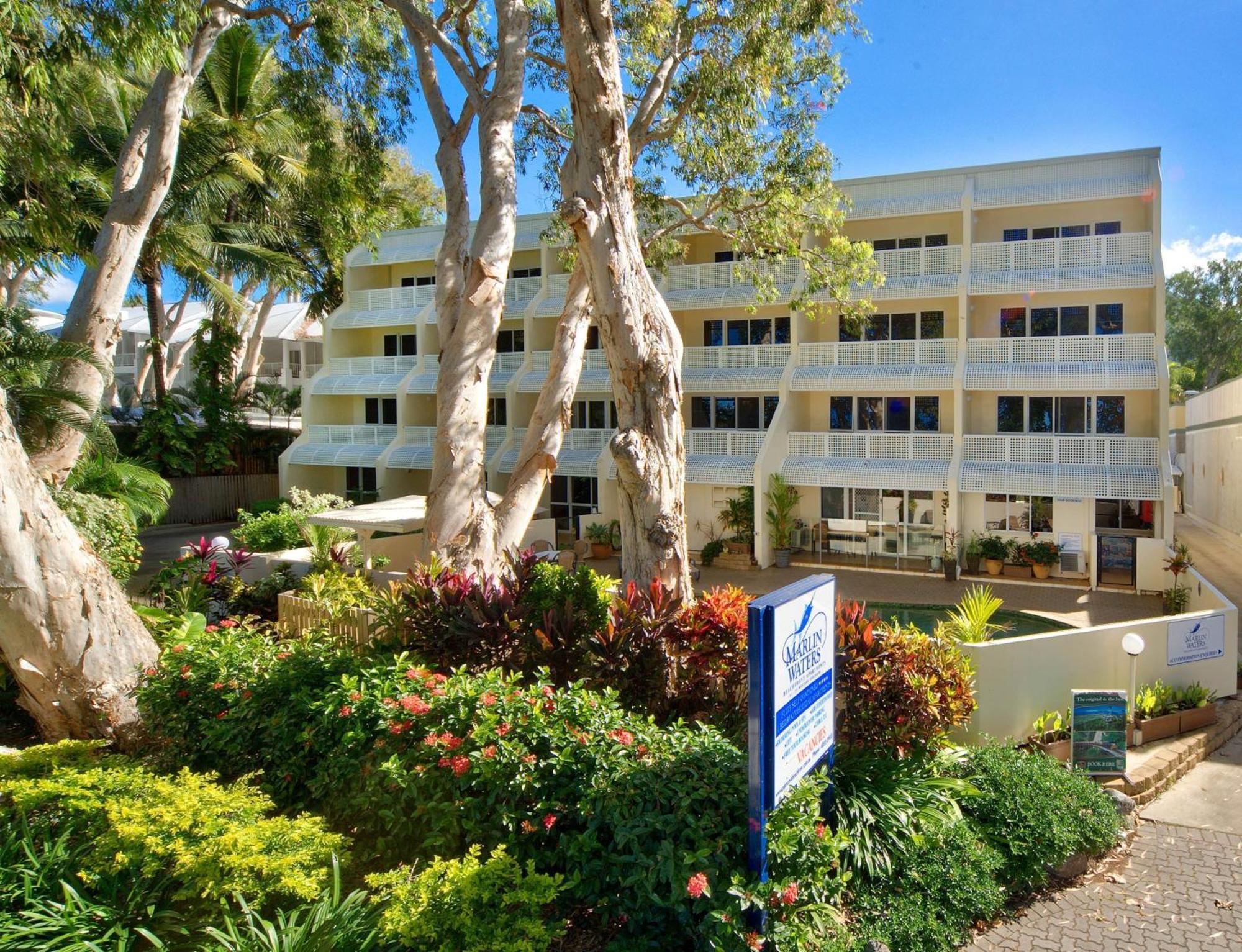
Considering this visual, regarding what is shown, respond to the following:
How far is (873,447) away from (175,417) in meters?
22.5

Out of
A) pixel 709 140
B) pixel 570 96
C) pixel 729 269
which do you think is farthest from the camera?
pixel 729 269

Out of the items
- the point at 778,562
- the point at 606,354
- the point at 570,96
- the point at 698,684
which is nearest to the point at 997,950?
the point at 698,684

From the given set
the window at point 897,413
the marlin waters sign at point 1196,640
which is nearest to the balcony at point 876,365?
the window at point 897,413

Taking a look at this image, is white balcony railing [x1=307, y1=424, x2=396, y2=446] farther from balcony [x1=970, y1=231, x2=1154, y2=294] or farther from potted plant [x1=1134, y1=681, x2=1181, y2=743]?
potted plant [x1=1134, y1=681, x2=1181, y2=743]

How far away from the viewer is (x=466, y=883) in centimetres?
474

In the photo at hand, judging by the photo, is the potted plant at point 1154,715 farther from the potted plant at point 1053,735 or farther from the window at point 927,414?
the window at point 927,414

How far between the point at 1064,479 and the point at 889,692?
14.4 m

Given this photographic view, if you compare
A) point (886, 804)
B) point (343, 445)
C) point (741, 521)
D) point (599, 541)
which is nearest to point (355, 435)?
point (343, 445)

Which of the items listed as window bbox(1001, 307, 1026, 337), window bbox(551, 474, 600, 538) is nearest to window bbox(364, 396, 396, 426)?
window bbox(551, 474, 600, 538)

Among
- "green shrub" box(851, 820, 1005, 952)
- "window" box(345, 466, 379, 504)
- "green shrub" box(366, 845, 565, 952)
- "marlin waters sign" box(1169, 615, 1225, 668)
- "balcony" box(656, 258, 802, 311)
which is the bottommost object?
"green shrub" box(851, 820, 1005, 952)

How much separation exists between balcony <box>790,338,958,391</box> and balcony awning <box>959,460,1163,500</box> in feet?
7.84

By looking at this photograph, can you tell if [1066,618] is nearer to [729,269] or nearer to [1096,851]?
[1096,851]

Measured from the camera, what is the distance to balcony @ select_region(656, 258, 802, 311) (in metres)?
22.7

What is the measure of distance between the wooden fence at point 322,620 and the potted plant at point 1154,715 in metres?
8.94
